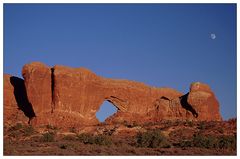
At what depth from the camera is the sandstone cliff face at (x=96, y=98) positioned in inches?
1642

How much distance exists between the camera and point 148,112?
49688 millimetres

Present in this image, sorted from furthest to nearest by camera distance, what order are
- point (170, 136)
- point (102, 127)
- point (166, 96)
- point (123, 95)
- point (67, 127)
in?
1. point (166, 96)
2. point (123, 95)
3. point (67, 127)
4. point (102, 127)
5. point (170, 136)

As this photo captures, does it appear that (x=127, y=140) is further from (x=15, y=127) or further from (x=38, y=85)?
(x=38, y=85)

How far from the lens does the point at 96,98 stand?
45281 millimetres

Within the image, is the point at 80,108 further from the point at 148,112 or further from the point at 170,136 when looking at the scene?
the point at 170,136

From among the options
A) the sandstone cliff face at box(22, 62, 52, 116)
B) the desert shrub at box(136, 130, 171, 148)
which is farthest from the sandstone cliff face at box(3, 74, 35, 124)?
the desert shrub at box(136, 130, 171, 148)

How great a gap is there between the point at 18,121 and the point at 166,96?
58.3 ft

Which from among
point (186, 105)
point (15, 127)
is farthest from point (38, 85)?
point (186, 105)

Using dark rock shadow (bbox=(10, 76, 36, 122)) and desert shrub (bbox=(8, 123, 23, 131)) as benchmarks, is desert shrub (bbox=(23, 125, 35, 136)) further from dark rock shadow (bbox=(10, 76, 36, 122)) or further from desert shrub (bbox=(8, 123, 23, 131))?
dark rock shadow (bbox=(10, 76, 36, 122))

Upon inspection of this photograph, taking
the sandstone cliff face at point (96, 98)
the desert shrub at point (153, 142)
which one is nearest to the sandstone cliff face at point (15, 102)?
the sandstone cliff face at point (96, 98)

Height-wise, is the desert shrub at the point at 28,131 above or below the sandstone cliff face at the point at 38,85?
below

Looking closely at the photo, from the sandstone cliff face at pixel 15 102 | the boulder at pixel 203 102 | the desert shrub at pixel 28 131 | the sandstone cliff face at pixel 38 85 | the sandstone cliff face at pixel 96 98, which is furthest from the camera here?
the boulder at pixel 203 102

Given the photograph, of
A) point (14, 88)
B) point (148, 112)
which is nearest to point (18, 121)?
point (14, 88)

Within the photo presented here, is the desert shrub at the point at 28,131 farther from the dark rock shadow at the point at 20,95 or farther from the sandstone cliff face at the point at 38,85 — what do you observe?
the dark rock shadow at the point at 20,95
